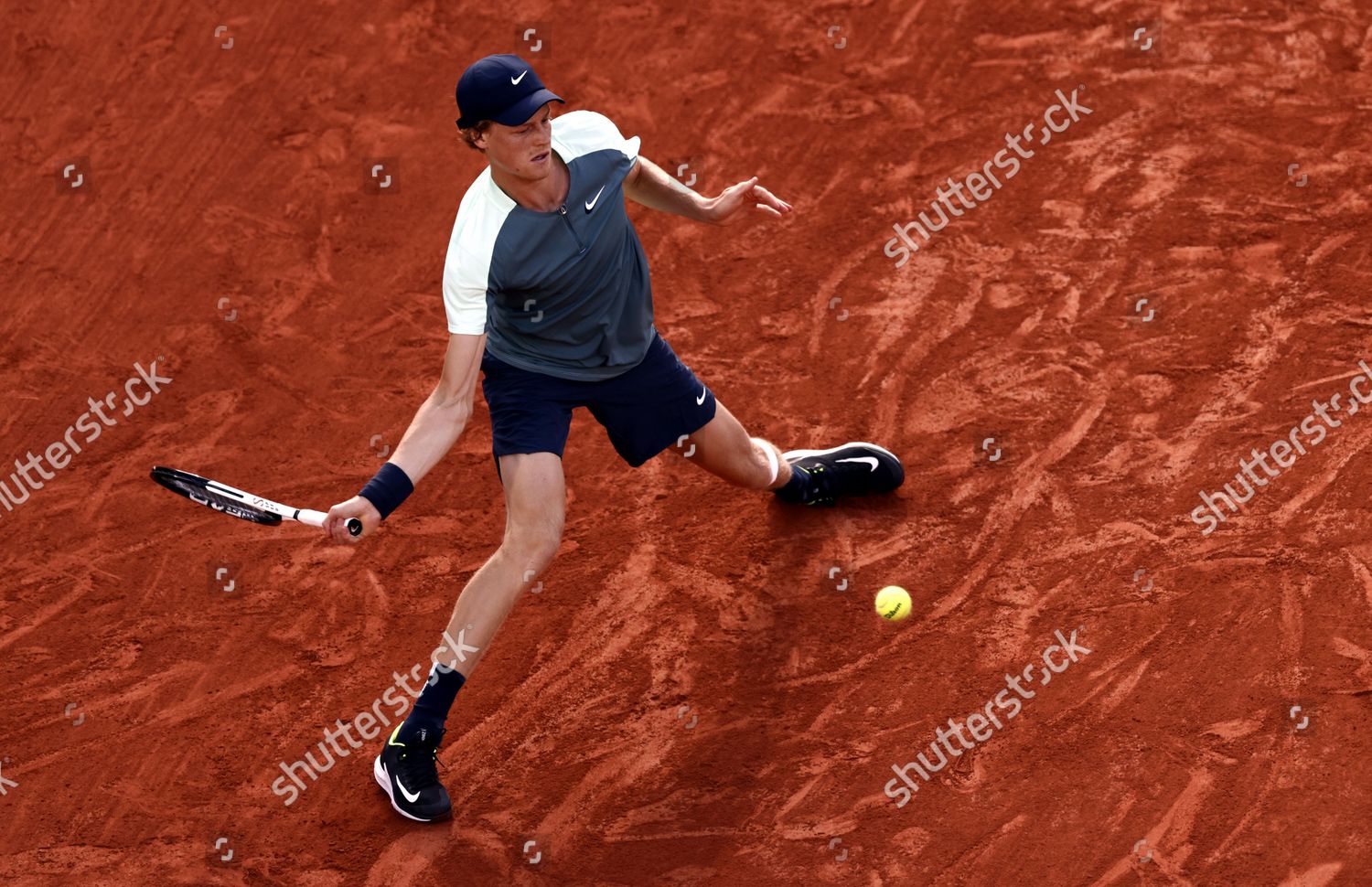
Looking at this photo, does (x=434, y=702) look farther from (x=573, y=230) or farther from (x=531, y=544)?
(x=573, y=230)

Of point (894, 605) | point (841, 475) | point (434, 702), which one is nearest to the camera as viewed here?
point (434, 702)

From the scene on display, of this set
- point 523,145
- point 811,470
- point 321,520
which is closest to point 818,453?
Result: point 811,470

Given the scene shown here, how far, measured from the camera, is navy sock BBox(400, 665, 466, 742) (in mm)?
→ 5711

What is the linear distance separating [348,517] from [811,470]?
245 cm

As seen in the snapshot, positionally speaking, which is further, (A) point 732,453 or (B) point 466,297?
(A) point 732,453

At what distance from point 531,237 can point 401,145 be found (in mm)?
3986

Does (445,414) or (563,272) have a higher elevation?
(563,272)

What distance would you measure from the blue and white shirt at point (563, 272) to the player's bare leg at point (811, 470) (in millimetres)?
765

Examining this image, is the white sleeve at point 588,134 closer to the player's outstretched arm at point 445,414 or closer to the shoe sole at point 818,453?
the player's outstretched arm at point 445,414

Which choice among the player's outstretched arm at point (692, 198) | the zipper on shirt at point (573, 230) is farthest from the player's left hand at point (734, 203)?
the zipper on shirt at point (573, 230)

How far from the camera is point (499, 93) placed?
523 cm

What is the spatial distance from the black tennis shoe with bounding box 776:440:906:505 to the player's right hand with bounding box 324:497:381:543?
7.22ft

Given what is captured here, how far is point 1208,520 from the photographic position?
6543 mm

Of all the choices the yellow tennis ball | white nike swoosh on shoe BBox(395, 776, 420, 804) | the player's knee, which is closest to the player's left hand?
the player's knee
